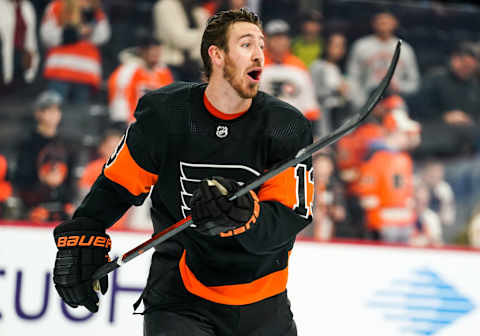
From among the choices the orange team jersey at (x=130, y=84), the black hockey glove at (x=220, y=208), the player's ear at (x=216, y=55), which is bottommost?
the black hockey glove at (x=220, y=208)

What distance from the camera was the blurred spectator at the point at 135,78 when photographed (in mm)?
4152

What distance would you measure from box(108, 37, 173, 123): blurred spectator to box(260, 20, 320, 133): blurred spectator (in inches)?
24.1

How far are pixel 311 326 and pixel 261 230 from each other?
52.1 inches

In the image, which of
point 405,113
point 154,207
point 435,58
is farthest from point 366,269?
point 435,58

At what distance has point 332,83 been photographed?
4.45 m

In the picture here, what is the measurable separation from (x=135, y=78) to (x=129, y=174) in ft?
7.74

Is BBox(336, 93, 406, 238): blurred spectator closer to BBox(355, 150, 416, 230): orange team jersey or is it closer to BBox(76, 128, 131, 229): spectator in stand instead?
BBox(355, 150, 416, 230): orange team jersey

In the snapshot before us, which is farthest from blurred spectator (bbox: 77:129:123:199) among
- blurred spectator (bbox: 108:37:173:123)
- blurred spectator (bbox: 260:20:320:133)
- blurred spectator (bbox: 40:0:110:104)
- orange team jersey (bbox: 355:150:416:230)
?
orange team jersey (bbox: 355:150:416:230)

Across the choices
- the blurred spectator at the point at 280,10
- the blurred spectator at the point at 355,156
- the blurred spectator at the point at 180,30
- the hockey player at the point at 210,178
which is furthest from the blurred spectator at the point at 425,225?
the hockey player at the point at 210,178

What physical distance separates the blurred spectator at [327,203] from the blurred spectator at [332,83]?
31cm

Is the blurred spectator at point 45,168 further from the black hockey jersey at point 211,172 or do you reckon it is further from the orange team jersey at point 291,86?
the black hockey jersey at point 211,172

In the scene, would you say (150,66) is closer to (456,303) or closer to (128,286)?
(128,286)

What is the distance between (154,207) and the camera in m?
2.09

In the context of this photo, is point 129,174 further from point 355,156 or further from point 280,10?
point 280,10
